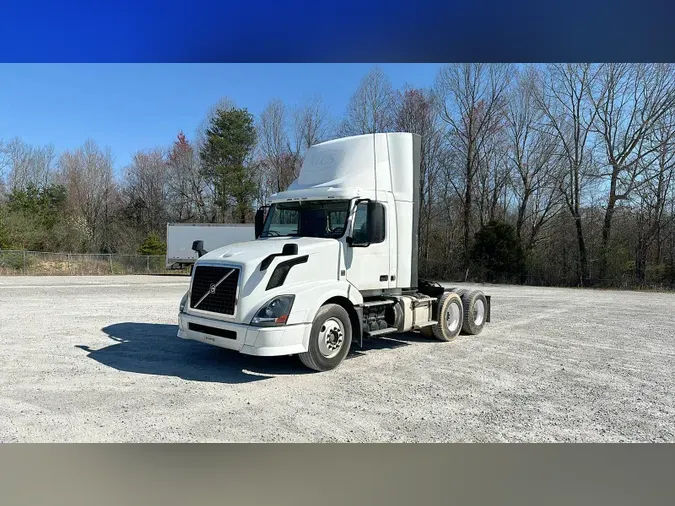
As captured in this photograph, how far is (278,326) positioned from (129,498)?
2736 mm

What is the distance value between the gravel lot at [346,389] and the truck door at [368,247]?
4.59 feet

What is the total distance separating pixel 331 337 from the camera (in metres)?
6.79

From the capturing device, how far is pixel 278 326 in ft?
20.1

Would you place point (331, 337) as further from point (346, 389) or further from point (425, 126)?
point (425, 126)

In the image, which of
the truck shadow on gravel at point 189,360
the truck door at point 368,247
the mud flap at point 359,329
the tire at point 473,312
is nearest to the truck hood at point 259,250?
the truck door at point 368,247

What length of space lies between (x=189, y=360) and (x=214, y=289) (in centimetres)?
168

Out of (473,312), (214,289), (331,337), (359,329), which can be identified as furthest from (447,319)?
(214,289)

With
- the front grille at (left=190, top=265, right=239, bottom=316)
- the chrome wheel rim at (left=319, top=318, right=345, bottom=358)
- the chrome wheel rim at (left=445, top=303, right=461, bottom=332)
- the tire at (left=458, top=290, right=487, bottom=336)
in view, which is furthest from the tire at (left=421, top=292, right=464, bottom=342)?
the front grille at (left=190, top=265, right=239, bottom=316)

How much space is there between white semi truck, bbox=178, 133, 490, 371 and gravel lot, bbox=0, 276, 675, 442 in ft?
2.14

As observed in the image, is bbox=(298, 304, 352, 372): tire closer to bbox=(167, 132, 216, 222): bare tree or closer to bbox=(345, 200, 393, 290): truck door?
bbox=(345, 200, 393, 290): truck door

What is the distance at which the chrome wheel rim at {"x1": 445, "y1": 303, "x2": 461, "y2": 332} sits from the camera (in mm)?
9258
